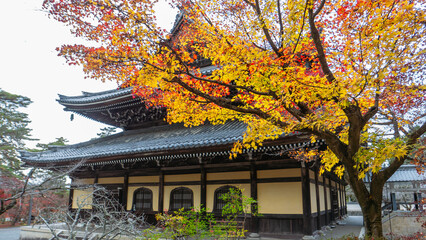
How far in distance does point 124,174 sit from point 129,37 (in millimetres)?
8920

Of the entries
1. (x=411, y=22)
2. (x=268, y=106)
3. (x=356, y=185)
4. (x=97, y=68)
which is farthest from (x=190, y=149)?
(x=411, y=22)

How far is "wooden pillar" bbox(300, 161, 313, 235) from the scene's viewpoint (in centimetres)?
857

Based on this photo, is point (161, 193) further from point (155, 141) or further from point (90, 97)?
point (90, 97)

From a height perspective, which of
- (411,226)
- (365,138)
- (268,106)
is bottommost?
(411,226)

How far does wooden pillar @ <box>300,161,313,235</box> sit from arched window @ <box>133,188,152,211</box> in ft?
20.6

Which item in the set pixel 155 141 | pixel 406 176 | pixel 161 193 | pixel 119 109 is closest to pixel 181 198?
pixel 161 193

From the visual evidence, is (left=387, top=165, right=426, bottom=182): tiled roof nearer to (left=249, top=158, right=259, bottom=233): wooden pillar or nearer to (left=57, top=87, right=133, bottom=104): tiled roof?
(left=249, top=158, right=259, bottom=233): wooden pillar

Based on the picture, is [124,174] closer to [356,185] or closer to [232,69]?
[232,69]

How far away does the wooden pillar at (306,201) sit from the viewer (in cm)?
857

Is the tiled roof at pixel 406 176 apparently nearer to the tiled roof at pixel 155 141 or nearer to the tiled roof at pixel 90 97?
the tiled roof at pixel 155 141

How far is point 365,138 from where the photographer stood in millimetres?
4965

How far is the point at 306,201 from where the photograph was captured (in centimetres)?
877

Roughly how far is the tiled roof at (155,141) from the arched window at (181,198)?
6.97ft

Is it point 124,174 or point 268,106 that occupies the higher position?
point 268,106
